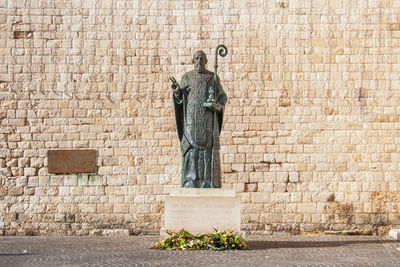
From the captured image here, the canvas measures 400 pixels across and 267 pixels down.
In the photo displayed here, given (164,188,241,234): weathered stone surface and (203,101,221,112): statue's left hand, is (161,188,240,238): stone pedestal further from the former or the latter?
(203,101,221,112): statue's left hand

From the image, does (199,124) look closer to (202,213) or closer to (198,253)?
(202,213)

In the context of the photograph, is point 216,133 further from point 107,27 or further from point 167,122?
point 107,27

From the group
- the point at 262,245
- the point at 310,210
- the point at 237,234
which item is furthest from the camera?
the point at 310,210

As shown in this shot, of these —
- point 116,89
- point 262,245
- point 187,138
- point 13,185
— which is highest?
point 116,89

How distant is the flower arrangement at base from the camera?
816 cm

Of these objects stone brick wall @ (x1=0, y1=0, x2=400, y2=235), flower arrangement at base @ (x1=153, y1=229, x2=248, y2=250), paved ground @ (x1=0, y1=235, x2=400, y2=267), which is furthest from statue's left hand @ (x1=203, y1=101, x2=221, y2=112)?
stone brick wall @ (x1=0, y1=0, x2=400, y2=235)

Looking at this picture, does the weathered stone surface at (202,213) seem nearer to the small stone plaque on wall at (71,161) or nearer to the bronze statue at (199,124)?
the bronze statue at (199,124)

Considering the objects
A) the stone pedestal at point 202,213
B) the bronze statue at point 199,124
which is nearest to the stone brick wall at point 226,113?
the bronze statue at point 199,124

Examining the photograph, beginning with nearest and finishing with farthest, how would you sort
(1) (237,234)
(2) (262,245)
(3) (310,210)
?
(1) (237,234)
(2) (262,245)
(3) (310,210)

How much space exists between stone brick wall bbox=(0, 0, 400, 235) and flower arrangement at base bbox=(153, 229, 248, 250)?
3.14 meters

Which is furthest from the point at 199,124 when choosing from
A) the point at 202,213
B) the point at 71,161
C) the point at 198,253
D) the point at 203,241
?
the point at 71,161

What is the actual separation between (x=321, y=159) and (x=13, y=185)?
5.90 m

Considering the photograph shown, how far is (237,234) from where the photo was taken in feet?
27.3

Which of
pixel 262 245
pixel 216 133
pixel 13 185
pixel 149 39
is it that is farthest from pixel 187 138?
pixel 13 185
